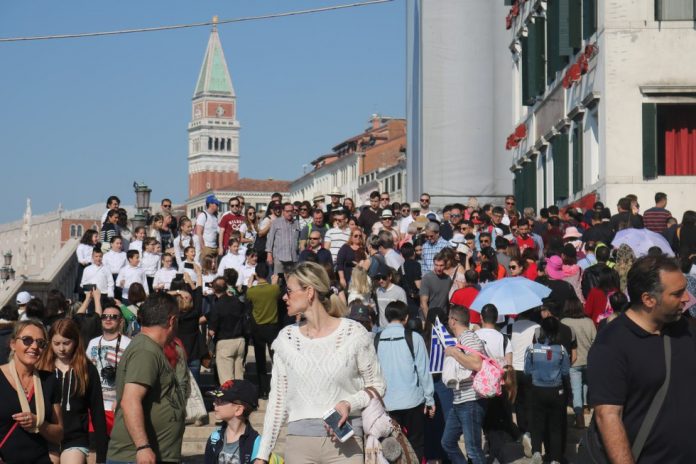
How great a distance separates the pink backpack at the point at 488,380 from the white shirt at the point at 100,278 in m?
9.18

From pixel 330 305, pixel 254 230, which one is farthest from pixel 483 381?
pixel 254 230

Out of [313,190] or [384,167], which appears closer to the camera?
[384,167]

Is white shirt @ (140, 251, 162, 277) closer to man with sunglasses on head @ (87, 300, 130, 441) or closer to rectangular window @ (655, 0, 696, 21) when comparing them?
man with sunglasses on head @ (87, 300, 130, 441)

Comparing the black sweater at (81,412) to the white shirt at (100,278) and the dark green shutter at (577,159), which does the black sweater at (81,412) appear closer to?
the white shirt at (100,278)

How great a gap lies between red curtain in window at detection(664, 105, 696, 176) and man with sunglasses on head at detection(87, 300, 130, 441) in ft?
54.6

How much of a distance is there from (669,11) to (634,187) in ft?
10.3

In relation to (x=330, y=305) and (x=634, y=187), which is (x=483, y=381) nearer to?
(x=330, y=305)

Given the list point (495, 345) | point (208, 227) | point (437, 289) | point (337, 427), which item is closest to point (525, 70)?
point (208, 227)

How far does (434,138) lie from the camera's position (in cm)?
3850

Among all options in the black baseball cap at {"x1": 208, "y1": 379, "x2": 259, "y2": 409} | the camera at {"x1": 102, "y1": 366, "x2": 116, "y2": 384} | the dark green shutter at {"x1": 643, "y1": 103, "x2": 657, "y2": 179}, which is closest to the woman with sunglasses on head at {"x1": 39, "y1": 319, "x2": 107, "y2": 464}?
the black baseball cap at {"x1": 208, "y1": 379, "x2": 259, "y2": 409}

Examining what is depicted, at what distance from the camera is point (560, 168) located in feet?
97.8

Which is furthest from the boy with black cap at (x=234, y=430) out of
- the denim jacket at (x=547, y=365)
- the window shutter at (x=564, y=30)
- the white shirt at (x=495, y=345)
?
the window shutter at (x=564, y=30)

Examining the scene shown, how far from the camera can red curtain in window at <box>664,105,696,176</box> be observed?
25.6 metres

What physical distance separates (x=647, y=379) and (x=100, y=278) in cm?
1501
